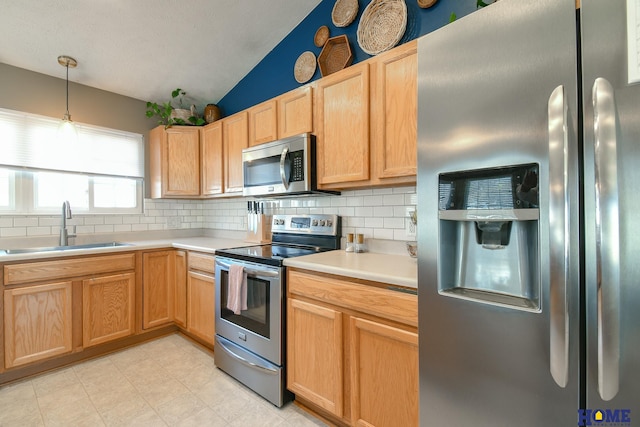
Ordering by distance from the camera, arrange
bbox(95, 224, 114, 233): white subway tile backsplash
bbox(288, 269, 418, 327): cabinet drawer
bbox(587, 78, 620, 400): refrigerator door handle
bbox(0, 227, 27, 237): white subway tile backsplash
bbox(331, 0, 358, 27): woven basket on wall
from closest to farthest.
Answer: bbox(587, 78, 620, 400): refrigerator door handle
bbox(288, 269, 418, 327): cabinet drawer
bbox(331, 0, 358, 27): woven basket on wall
bbox(0, 227, 27, 237): white subway tile backsplash
bbox(95, 224, 114, 233): white subway tile backsplash

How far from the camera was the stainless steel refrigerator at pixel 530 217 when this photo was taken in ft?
2.53

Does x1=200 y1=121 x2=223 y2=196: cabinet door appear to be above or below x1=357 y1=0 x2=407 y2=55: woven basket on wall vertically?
below

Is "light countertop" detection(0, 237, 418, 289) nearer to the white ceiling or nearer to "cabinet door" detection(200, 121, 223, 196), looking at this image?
"cabinet door" detection(200, 121, 223, 196)

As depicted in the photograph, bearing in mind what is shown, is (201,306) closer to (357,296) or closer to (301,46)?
(357,296)

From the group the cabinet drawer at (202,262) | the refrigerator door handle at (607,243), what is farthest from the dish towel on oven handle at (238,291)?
the refrigerator door handle at (607,243)

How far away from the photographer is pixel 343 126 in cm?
193

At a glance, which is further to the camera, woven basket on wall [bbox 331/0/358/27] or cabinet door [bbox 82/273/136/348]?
cabinet door [bbox 82/273/136/348]

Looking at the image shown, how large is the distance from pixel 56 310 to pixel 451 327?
110 inches

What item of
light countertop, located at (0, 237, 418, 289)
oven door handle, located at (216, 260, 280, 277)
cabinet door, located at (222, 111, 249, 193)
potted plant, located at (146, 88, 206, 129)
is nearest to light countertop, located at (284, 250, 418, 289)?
light countertop, located at (0, 237, 418, 289)

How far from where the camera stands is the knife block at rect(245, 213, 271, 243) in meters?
2.80

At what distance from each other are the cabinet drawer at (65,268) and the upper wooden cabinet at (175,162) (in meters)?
0.82

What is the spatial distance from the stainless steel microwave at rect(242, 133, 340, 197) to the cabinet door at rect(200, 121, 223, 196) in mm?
531

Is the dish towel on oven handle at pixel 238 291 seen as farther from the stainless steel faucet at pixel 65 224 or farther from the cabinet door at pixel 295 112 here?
the stainless steel faucet at pixel 65 224

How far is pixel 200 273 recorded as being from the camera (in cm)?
258
